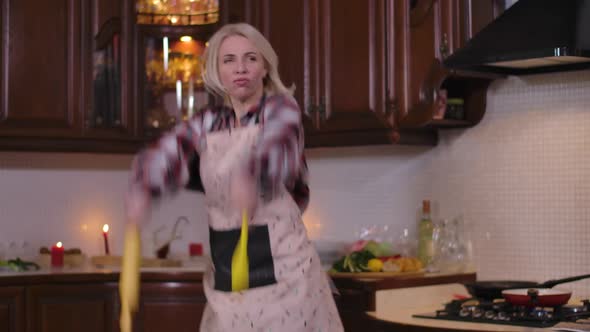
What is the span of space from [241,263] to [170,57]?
2434mm

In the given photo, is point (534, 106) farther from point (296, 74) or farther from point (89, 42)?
point (89, 42)

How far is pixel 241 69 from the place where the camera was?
1.96 meters

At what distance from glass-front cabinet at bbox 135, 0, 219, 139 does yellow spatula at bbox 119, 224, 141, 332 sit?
7.43 feet

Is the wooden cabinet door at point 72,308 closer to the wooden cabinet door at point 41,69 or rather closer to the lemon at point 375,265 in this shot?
the wooden cabinet door at point 41,69

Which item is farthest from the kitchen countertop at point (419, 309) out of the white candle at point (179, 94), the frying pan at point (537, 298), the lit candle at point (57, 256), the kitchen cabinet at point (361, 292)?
the lit candle at point (57, 256)

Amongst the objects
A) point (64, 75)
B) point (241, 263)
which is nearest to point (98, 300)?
point (64, 75)

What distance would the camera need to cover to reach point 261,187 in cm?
185

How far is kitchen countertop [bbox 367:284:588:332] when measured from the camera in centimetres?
236

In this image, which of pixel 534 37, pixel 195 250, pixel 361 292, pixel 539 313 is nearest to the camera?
pixel 539 313

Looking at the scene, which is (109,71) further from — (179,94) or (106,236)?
(106,236)

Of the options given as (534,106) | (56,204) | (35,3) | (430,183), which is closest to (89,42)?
(35,3)

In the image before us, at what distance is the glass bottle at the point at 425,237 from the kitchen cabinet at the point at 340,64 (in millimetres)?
344

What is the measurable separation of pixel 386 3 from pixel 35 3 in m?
1.42

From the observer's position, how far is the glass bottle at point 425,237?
11.8 feet
